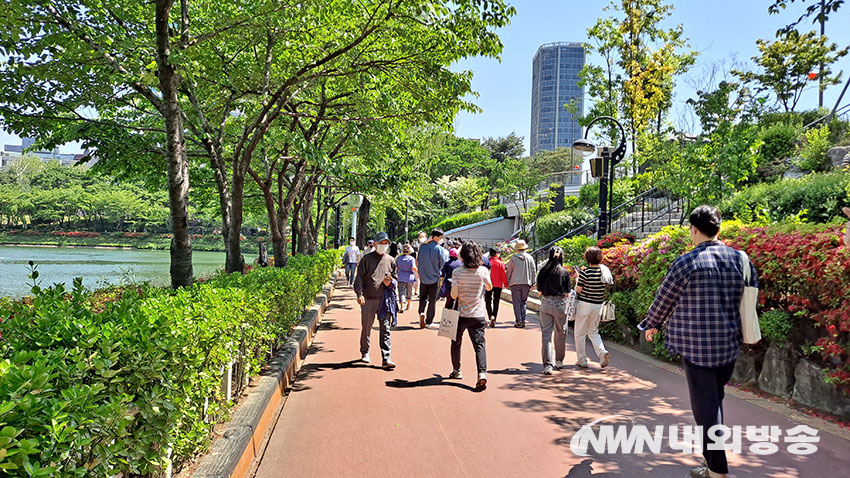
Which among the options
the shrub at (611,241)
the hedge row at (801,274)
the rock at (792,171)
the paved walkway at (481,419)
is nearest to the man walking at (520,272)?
the shrub at (611,241)

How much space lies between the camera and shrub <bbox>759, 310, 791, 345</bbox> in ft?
18.3

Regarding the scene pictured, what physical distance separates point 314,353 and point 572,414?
14.6ft

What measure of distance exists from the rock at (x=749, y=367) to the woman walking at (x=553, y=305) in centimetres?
210

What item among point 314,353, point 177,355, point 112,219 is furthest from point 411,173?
point 112,219

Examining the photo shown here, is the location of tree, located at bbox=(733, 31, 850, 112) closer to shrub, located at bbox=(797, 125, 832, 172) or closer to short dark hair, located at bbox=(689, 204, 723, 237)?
shrub, located at bbox=(797, 125, 832, 172)

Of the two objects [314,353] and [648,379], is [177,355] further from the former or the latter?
[648,379]

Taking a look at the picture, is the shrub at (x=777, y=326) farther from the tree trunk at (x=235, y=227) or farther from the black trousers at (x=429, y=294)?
the tree trunk at (x=235, y=227)

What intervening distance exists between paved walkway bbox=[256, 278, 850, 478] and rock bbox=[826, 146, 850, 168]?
10.6 metres

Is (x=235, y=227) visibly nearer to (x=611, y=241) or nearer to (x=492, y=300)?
(x=492, y=300)

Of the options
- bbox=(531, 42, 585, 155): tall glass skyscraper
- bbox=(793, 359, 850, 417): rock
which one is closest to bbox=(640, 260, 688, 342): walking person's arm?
bbox=(793, 359, 850, 417): rock

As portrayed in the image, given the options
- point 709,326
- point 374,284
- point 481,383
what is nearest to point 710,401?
point 709,326

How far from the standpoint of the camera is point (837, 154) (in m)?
14.0

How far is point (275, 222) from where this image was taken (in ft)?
44.7

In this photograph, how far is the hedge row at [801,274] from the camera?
4.78m
